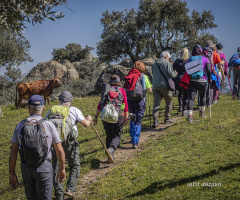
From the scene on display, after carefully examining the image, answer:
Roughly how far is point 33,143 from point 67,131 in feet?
4.43

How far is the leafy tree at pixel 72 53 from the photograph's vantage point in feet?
180

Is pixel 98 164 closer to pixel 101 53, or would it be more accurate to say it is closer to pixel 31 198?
pixel 31 198

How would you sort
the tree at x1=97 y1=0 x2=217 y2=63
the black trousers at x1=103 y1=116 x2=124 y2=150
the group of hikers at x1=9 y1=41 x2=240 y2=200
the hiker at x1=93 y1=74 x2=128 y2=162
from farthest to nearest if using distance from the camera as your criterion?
the tree at x1=97 y1=0 x2=217 y2=63, the black trousers at x1=103 y1=116 x2=124 y2=150, the hiker at x1=93 y1=74 x2=128 y2=162, the group of hikers at x1=9 y1=41 x2=240 y2=200

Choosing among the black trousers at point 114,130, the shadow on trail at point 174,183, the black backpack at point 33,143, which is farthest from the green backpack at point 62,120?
the black trousers at point 114,130

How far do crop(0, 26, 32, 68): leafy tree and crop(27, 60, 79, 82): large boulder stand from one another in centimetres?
324

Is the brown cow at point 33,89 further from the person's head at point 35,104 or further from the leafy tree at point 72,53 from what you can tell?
the leafy tree at point 72,53

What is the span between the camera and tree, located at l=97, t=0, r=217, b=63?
26647 mm

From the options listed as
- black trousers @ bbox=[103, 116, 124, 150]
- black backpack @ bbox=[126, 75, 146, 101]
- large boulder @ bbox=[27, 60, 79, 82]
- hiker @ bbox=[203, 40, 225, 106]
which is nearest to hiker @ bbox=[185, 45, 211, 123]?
hiker @ bbox=[203, 40, 225, 106]

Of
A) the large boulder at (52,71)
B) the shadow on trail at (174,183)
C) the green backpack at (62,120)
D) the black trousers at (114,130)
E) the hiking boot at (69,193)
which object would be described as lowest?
the hiking boot at (69,193)

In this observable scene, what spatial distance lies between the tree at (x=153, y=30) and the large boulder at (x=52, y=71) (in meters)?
6.46

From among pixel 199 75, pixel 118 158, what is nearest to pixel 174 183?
pixel 118 158

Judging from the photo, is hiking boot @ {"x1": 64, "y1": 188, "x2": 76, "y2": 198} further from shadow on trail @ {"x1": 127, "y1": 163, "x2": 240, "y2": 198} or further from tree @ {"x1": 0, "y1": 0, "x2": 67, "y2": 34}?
tree @ {"x1": 0, "y1": 0, "x2": 67, "y2": 34}

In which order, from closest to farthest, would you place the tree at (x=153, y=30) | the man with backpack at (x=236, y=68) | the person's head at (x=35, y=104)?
the person's head at (x=35, y=104) → the man with backpack at (x=236, y=68) → the tree at (x=153, y=30)

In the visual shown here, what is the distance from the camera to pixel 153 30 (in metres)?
27.3
